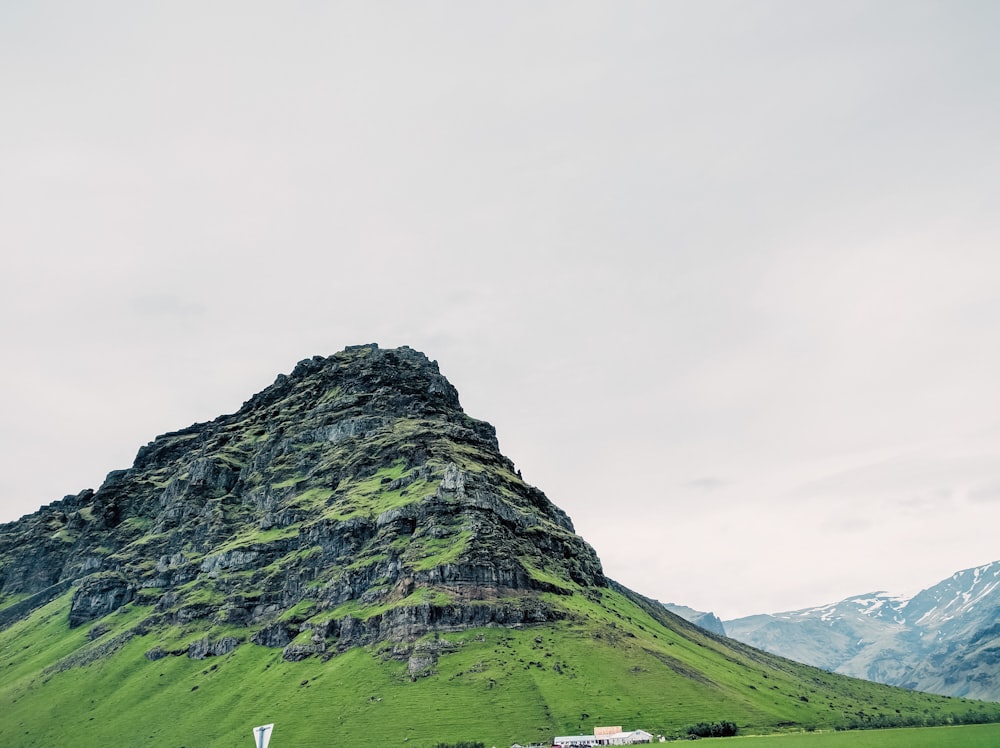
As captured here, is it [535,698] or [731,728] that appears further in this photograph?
[535,698]

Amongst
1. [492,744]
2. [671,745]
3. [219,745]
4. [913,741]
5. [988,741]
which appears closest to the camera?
[988,741]

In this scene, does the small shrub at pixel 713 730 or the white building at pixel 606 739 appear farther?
the small shrub at pixel 713 730

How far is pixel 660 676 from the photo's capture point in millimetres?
197750

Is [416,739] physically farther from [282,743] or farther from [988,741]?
[988,741]

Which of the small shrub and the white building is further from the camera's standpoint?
the small shrub

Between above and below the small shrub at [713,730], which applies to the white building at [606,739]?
above

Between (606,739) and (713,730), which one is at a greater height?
(606,739)

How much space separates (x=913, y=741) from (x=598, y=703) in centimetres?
8549

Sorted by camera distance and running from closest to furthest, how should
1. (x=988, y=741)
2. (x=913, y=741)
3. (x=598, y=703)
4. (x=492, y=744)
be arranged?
(x=988, y=741) < (x=913, y=741) < (x=492, y=744) < (x=598, y=703)

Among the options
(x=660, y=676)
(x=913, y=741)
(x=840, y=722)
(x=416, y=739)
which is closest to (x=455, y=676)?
(x=416, y=739)

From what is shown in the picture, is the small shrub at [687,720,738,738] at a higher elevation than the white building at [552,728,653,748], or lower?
lower

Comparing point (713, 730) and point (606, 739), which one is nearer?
point (606, 739)

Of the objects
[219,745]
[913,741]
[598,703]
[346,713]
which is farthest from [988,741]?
[219,745]

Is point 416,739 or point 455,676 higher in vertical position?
point 455,676
